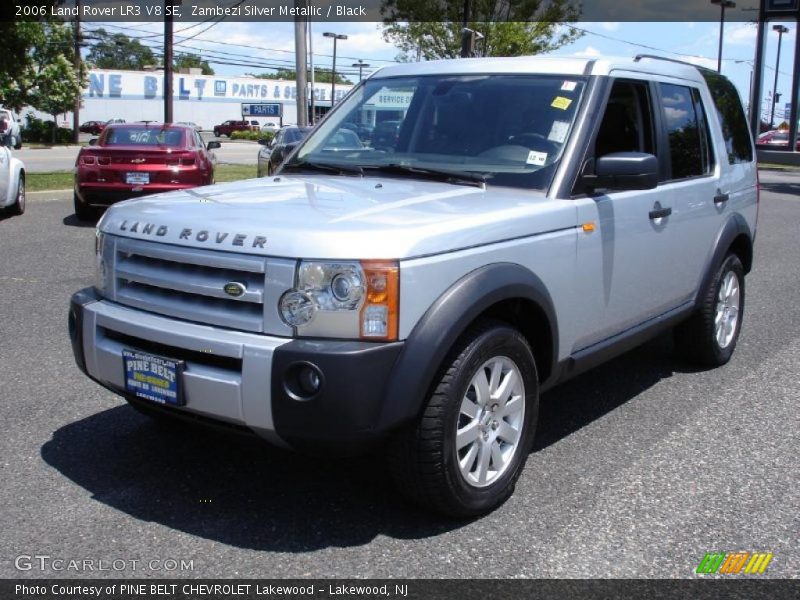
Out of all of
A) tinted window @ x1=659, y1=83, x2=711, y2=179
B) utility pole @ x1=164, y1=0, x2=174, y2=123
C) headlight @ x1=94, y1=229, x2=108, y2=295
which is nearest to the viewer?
headlight @ x1=94, y1=229, x2=108, y2=295

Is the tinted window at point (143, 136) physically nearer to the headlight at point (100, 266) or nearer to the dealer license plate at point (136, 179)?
the dealer license plate at point (136, 179)

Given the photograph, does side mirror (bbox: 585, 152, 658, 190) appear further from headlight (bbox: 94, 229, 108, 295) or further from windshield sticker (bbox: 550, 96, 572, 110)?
headlight (bbox: 94, 229, 108, 295)

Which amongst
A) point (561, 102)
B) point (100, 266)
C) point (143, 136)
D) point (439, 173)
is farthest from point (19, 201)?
point (561, 102)

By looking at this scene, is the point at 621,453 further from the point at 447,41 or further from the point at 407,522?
the point at 447,41

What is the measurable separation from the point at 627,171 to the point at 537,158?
44cm

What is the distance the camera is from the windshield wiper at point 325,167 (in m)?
4.62

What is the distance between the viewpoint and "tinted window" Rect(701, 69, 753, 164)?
19.4 ft

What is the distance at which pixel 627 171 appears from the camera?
4.08 metres

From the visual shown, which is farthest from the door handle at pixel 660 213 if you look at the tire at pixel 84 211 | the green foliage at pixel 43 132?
the green foliage at pixel 43 132

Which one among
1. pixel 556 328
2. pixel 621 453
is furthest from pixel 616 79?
pixel 621 453

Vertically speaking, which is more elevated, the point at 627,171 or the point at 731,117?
the point at 731,117

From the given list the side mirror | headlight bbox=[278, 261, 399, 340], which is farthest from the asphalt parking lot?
the side mirror

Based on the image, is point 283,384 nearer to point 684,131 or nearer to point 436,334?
point 436,334

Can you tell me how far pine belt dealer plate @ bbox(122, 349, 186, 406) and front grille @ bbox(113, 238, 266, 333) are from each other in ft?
0.63
